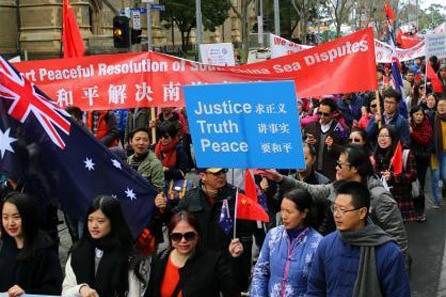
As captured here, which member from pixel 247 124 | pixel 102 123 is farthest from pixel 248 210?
pixel 102 123

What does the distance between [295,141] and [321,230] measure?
0.95 metres

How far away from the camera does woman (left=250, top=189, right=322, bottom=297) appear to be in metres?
4.02

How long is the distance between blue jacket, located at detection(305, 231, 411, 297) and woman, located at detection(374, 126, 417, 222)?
3.32m

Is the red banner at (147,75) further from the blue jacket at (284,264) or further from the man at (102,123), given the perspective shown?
the blue jacket at (284,264)

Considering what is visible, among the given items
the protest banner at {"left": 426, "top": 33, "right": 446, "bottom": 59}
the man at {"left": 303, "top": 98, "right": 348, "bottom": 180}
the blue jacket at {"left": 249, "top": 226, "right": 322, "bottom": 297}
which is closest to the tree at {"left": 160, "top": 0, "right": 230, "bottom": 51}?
the protest banner at {"left": 426, "top": 33, "right": 446, "bottom": 59}

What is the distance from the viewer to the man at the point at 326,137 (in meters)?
7.36

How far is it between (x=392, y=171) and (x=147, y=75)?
9.45 ft

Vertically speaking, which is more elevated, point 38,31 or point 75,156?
point 38,31

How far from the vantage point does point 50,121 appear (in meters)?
4.69

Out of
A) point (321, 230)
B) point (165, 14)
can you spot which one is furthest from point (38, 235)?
point (165, 14)

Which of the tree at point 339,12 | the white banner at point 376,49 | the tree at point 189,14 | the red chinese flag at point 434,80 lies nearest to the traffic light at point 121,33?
the white banner at point 376,49

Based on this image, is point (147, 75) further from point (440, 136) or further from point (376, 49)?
point (376, 49)

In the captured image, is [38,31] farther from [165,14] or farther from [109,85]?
[109,85]

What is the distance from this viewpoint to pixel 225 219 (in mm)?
4930
